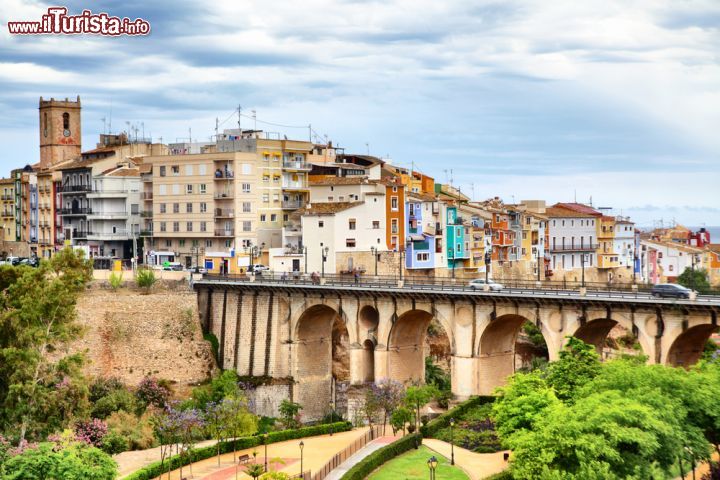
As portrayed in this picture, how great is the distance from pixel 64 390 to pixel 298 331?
27070 millimetres

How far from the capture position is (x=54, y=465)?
49.0 m

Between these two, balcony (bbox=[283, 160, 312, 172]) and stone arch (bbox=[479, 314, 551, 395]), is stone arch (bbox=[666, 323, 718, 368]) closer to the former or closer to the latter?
stone arch (bbox=[479, 314, 551, 395])

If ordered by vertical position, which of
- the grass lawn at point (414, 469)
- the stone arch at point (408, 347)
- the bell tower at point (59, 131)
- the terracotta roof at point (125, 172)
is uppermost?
the bell tower at point (59, 131)

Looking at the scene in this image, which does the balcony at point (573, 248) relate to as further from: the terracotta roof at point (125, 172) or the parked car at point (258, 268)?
the terracotta roof at point (125, 172)

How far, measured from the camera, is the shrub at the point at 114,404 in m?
73.5

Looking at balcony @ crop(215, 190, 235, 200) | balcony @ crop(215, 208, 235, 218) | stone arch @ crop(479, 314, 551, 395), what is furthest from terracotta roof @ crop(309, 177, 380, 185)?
stone arch @ crop(479, 314, 551, 395)

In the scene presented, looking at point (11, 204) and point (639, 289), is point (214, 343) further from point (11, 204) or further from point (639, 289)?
point (11, 204)

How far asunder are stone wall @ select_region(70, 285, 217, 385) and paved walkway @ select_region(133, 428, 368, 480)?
1610 centimetres

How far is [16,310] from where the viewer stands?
61938 mm

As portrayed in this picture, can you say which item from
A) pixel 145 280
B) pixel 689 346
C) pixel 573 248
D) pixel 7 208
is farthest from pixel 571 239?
pixel 689 346

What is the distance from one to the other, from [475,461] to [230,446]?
49.1 feet

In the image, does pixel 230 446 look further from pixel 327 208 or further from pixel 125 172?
pixel 125 172

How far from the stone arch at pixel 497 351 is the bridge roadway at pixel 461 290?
7.51ft

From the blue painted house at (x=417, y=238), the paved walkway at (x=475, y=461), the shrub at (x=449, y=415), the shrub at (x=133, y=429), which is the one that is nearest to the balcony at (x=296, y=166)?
the blue painted house at (x=417, y=238)
